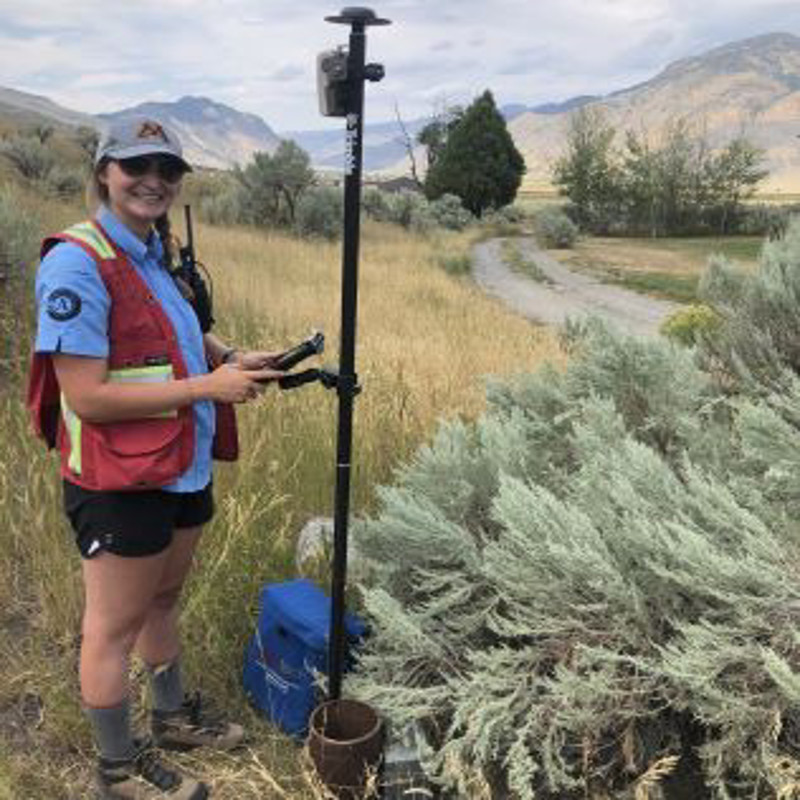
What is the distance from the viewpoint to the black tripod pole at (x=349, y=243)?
2273mm

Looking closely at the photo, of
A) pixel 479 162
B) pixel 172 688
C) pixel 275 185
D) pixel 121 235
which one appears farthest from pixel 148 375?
pixel 479 162

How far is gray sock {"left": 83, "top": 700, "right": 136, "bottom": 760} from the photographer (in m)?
2.60

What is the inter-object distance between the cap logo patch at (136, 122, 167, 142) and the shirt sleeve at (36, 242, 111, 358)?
1.19 feet

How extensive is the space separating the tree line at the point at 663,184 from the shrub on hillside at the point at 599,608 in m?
42.0

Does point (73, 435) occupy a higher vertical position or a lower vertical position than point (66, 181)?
lower

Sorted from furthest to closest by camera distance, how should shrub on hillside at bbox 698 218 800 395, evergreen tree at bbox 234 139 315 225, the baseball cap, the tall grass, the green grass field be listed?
evergreen tree at bbox 234 139 315 225, the green grass field, shrub on hillside at bbox 698 218 800 395, the tall grass, the baseball cap

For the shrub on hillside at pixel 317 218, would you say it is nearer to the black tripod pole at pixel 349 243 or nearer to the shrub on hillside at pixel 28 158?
the shrub on hillside at pixel 28 158

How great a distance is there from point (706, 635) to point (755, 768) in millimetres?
316

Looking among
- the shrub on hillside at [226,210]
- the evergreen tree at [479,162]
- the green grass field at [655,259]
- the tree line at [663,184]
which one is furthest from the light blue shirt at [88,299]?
the evergreen tree at [479,162]

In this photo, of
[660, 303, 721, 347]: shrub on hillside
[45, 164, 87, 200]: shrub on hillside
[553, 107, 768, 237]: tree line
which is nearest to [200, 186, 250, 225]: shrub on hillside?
[45, 164, 87, 200]: shrub on hillside

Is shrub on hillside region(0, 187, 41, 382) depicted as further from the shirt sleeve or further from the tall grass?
the shirt sleeve

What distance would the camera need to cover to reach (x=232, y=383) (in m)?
2.37

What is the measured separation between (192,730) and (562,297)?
16624 mm

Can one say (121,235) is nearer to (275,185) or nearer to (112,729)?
(112,729)
